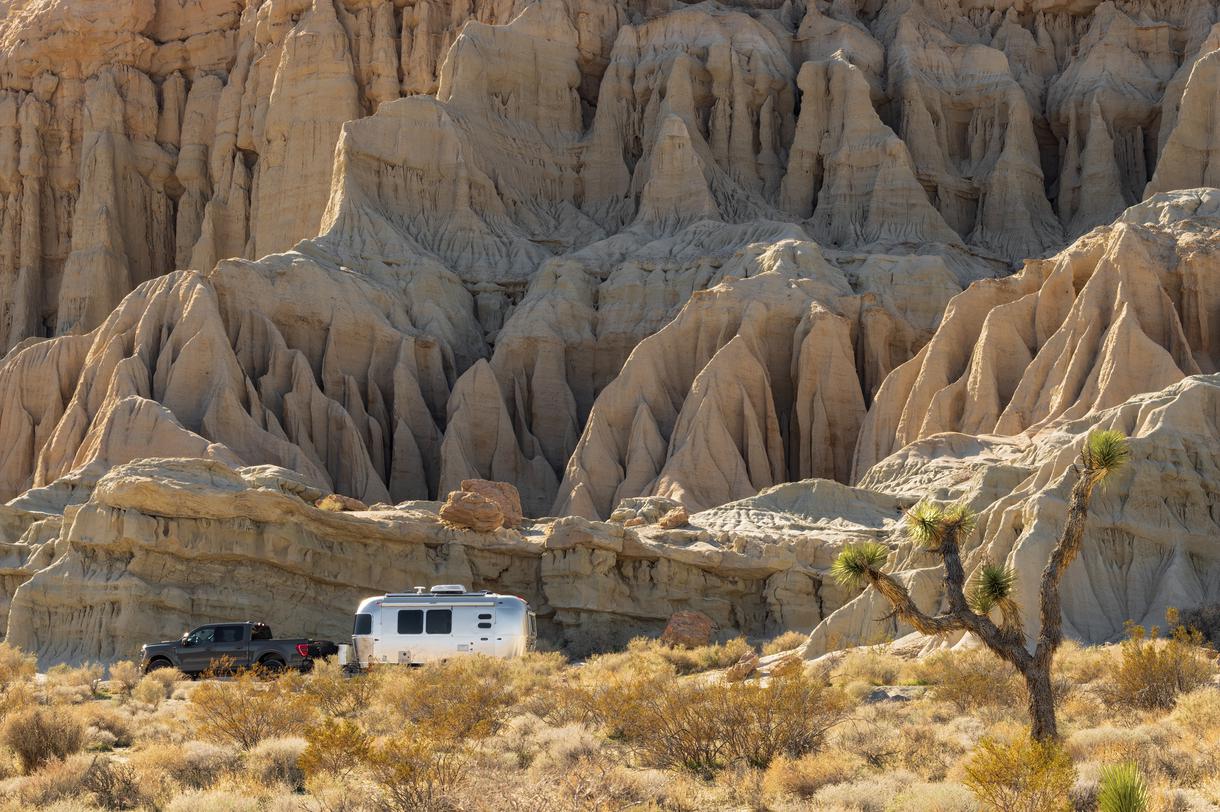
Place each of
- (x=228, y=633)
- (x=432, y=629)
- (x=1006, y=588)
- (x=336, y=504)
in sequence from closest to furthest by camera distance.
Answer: (x=1006, y=588) → (x=432, y=629) → (x=228, y=633) → (x=336, y=504)

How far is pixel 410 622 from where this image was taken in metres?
31.4

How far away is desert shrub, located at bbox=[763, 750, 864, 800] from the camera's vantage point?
18312mm

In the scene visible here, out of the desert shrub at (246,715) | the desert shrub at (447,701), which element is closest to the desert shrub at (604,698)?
the desert shrub at (447,701)

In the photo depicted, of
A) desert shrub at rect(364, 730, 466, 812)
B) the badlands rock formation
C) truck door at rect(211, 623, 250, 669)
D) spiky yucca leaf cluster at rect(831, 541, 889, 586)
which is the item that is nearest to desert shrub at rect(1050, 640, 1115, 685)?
the badlands rock formation

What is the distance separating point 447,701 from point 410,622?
25.3 ft

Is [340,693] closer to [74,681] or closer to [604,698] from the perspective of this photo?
[604,698]

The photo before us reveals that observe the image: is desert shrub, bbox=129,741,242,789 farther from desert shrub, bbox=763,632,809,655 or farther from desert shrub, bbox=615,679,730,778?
desert shrub, bbox=763,632,809,655

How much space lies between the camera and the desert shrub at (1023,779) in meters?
15.6

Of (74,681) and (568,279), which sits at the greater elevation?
(568,279)

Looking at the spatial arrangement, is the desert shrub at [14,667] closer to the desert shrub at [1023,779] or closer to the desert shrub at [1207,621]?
the desert shrub at [1023,779]

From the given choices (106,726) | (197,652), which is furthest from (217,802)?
(197,652)

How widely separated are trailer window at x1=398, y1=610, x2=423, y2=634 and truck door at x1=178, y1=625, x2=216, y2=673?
13.3 feet

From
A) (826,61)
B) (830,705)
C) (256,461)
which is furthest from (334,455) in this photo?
(830,705)

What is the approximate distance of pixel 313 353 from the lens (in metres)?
70.3
